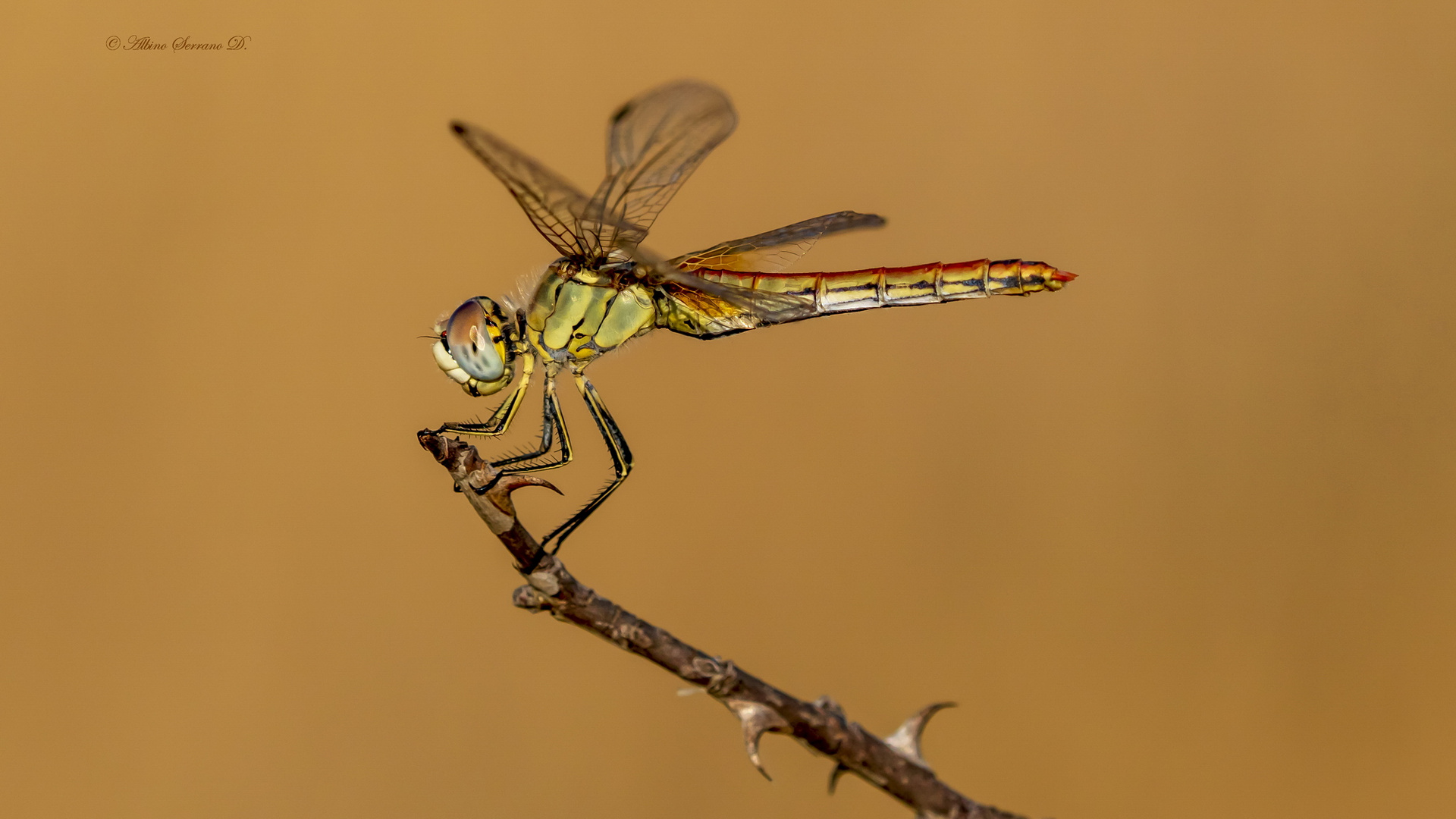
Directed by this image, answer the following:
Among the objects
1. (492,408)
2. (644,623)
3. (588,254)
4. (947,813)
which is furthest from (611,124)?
(947,813)

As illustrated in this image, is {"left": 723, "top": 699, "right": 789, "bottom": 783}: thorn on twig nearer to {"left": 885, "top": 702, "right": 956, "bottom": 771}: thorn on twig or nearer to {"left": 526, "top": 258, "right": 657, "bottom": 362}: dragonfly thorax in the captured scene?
{"left": 885, "top": 702, "right": 956, "bottom": 771}: thorn on twig

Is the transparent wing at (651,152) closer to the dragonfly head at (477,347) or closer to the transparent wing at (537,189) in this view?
the transparent wing at (537,189)

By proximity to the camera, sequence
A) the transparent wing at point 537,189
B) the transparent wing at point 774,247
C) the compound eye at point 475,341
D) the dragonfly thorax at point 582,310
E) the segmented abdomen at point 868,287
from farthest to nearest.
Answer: the transparent wing at point 774,247 < the segmented abdomen at point 868,287 < the dragonfly thorax at point 582,310 < the compound eye at point 475,341 < the transparent wing at point 537,189

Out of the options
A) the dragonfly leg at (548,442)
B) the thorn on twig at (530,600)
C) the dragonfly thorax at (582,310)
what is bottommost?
the thorn on twig at (530,600)

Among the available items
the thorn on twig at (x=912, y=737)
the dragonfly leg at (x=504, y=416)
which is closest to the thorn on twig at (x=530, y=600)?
the thorn on twig at (x=912, y=737)

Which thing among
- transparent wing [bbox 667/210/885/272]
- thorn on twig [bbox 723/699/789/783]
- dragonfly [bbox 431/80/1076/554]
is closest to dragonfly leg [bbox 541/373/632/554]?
dragonfly [bbox 431/80/1076/554]

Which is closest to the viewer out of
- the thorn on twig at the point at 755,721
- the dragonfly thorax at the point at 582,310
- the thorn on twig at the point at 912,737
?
the thorn on twig at the point at 755,721

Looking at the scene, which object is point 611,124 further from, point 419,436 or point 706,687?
point 706,687
